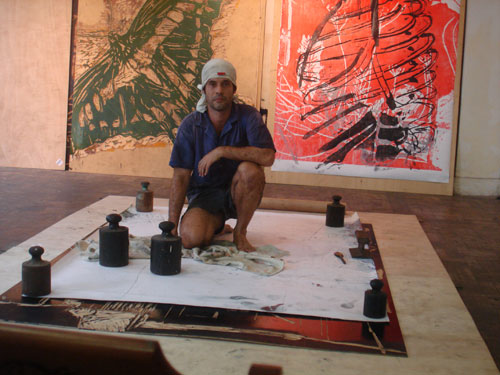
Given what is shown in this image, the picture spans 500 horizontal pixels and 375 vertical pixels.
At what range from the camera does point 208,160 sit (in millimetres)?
3574

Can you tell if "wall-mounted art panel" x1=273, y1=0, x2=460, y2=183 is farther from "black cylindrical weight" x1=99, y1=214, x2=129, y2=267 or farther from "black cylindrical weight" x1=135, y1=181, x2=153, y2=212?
"black cylindrical weight" x1=99, y1=214, x2=129, y2=267

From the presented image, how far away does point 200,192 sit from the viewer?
3.82m

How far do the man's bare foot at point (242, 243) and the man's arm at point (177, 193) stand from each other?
370 millimetres

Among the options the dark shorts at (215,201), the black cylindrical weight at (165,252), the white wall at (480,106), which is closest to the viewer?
the black cylindrical weight at (165,252)

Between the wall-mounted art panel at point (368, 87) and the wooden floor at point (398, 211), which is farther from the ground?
the wall-mounted art panel at point (368, 87)

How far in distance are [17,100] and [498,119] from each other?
575cm

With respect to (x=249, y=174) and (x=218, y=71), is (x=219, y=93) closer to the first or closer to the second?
(x=218, y=71)

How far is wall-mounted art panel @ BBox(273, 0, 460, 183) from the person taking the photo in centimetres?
696

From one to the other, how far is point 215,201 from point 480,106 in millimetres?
4451

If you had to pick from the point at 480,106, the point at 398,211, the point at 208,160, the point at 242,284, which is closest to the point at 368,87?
the point at 480,106

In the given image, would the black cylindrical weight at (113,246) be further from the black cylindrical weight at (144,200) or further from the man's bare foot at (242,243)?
the black cylindrical weight at (144,200)

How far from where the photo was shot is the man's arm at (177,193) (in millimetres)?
3645

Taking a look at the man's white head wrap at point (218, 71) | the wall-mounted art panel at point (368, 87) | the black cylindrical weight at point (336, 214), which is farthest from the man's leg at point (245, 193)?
the wall-mounted art panel at point (368, 87)

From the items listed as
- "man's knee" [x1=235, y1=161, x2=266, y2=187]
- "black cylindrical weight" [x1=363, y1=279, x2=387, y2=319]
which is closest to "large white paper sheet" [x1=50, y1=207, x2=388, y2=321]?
"black cylindrical weight" [x1=363, y1=279, x2=387, y2=319]
